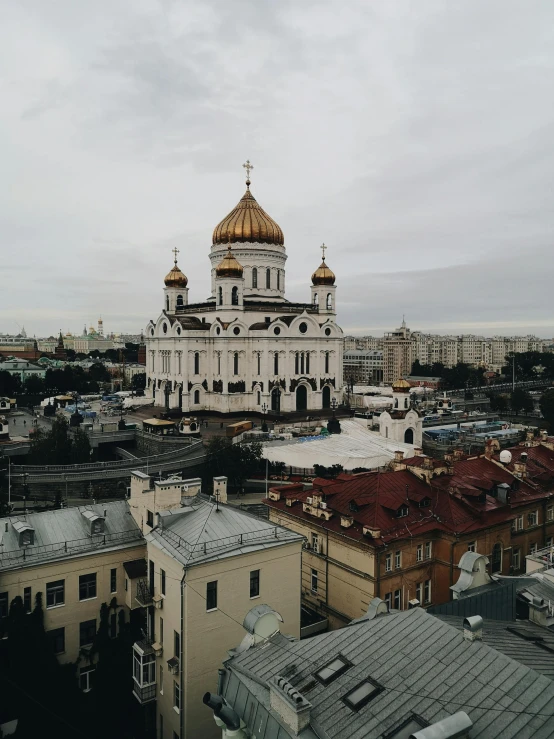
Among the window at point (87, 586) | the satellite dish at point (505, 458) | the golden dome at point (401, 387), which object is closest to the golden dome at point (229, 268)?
the golden dome at point (401, 387)

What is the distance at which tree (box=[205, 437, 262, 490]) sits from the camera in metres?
36.4

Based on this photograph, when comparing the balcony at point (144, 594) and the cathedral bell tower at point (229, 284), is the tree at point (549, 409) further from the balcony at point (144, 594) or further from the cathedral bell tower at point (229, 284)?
the balcony at point (144, 594)

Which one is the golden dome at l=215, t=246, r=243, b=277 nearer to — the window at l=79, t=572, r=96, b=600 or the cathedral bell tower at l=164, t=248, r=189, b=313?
the cathedral bell tower at l=164, t=248, r=189, b=313

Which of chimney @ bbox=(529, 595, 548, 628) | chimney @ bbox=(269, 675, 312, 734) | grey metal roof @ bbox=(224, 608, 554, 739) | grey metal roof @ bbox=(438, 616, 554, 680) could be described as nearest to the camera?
grey metal roof @ bbox=(224, 608, 554, 739)

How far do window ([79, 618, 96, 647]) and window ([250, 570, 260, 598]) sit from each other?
4.79 m

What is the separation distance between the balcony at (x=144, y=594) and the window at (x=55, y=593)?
197 centimetres

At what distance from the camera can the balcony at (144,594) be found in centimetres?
1463

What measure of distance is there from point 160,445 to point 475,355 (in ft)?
468

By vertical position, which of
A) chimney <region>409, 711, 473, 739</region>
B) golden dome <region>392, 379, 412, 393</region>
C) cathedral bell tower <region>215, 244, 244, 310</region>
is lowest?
chimney <region>409, 711, 473, 739</region>

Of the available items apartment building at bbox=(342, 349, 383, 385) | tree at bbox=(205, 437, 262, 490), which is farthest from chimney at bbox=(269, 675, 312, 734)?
apartment building at bbox=(342, 349, 383, 385)

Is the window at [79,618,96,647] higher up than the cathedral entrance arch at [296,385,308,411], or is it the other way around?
the cathedral entrance arch at [296,385,308,411]

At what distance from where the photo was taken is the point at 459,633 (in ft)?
31.1

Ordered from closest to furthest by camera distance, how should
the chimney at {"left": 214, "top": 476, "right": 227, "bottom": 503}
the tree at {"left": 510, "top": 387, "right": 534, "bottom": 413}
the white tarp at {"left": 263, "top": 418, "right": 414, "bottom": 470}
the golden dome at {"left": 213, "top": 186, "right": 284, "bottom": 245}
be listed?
the chimney at {"left": 214, "top": 476, "right": 227, "bottom": 503} → the white tarp at {"left": 263, "top": 418, "right": 414, "bottom": 470} → the golden dome at {"left": 213, "top": 186, "right": 284, "bottom": 245} → the tree at {"left": 510, "top": 387, "right": 534, "bottom": 413}

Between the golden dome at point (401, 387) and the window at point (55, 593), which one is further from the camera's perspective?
the golden dome at point (401, 387)
